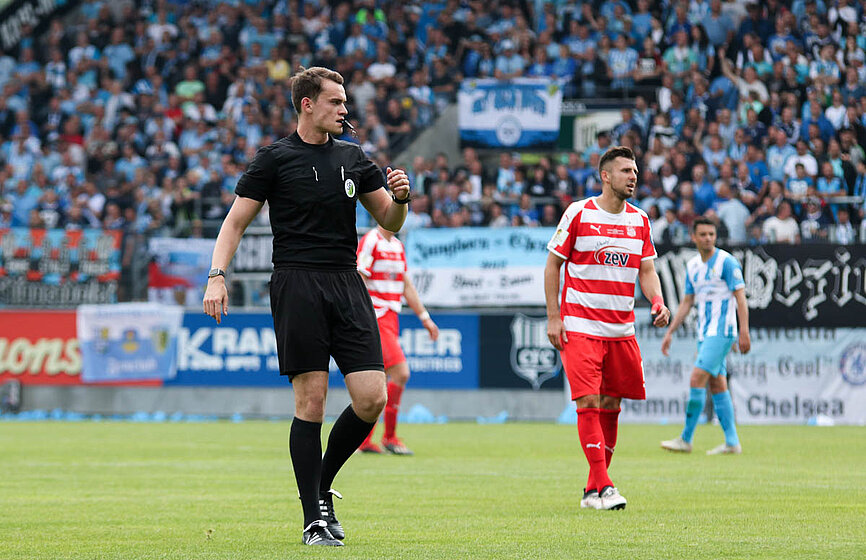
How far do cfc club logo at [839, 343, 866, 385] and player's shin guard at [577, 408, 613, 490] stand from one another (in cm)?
1114

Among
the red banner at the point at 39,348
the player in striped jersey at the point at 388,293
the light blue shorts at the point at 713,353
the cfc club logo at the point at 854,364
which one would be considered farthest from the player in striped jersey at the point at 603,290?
the red banner at the point at 39,348

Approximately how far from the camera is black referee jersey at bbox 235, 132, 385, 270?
6555 mm

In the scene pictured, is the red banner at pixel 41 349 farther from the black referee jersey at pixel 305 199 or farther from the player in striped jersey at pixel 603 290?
the black referee jersey at pixel 305 199

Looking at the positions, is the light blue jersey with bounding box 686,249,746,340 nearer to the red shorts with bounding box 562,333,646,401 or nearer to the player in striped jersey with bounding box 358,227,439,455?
the player in striped jersey with bounding box 358,227,439,455

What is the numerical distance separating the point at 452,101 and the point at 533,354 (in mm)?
8019

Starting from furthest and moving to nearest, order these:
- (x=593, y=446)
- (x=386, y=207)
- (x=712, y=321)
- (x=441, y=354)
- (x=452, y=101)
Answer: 1. (x=452, y=101)
2. (x=441, y=354)
3. (x=712, y=321)
4. (x=593, y=446)
5. (x=386, y=207)

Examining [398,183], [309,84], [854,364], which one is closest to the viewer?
[398,183]

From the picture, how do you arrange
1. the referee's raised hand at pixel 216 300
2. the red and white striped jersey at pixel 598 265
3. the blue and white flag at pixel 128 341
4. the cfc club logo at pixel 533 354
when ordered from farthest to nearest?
the blue and white flag at pixel 128 341, the cfc club logo at pixel 533 354, the red and white striped jersey at pixel 598 265, the referee's raised hand at pixel 216 300

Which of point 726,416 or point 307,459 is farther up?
point 307,459

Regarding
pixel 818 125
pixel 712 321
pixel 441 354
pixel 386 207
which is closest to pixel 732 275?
pixel 712 321

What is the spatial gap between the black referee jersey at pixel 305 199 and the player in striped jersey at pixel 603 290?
2248mm

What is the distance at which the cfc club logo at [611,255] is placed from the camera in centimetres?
859

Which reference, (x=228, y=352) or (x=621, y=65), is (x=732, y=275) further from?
(x=621, y=65)

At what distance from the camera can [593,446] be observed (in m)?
8.24
